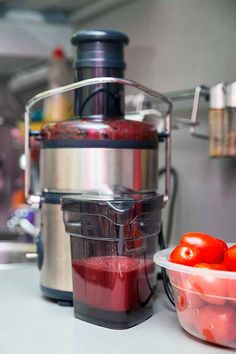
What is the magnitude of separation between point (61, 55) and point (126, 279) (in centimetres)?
104

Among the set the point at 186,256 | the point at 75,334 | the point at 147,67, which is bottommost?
the point at 75,334

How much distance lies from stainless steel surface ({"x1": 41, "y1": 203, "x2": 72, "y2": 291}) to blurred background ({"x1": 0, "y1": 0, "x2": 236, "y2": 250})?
0.36 m

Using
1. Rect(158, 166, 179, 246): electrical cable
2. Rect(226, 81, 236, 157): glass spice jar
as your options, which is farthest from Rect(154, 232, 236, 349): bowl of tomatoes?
Rect(158, 166, 179, 246): electrical cable

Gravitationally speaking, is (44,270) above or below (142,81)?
below

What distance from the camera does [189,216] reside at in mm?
1191

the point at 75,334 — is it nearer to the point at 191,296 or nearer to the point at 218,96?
the point at 191,296

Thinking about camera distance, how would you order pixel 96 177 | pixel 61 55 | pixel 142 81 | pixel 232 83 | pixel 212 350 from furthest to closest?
pixel 61 55 → pixel 142 81 → pixel 232 83 → pixel 96 177 → pixel 212 350

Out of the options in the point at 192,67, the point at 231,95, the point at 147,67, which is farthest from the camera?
the point at 147,67

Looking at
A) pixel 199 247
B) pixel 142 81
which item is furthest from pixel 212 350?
pixel 142 81

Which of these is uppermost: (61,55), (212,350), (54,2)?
(54,2)

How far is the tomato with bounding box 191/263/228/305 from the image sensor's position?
63 cm

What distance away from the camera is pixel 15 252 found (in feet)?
4.24

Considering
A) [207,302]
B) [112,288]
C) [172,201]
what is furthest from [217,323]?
[172,201]

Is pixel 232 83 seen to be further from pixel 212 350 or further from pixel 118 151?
pixel 212 350
